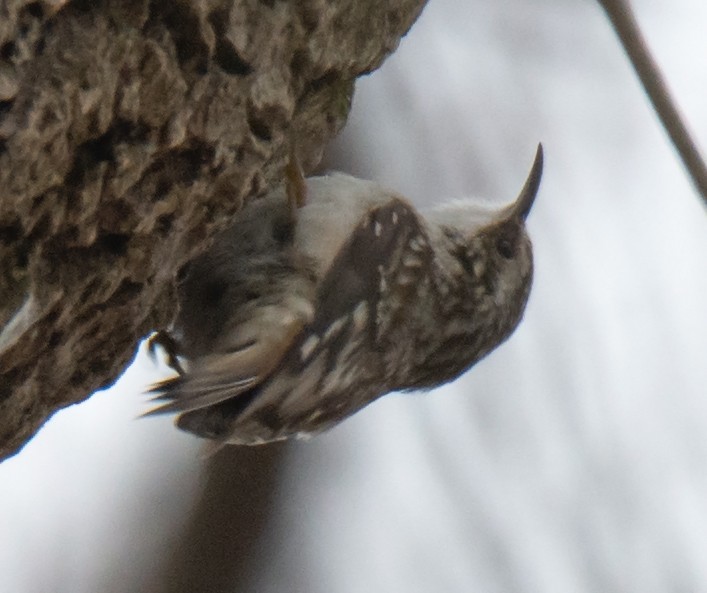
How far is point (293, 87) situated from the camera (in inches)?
68.1

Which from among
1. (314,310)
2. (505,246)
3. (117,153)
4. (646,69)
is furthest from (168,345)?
(646,69)

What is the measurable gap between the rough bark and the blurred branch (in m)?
0.47

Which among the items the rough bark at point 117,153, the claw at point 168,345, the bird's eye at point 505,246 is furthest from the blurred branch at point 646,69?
the bird's eye at point 505,246

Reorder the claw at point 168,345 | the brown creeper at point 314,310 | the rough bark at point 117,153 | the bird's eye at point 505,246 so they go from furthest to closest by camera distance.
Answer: the bird's eye at point 505,246 → the claw at point 168,345 → the brown creeper at point 314,310 → the rough bark at point 117,153

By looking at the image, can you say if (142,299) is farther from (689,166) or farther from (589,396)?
(589,396)

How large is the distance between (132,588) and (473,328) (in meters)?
0.97

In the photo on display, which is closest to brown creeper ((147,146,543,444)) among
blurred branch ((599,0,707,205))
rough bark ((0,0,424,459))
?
rough bark ((0,0,424,459))

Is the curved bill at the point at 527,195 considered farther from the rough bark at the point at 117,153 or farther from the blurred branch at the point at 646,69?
the blurred branch at the point at 646,69

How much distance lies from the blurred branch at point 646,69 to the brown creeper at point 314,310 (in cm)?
62

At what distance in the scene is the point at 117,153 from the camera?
54.6 inches

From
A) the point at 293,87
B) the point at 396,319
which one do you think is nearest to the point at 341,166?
the point at 396,319

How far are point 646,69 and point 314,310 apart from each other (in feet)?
2.12

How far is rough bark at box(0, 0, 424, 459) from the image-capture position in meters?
1.26

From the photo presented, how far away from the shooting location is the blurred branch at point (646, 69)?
1265 mm
